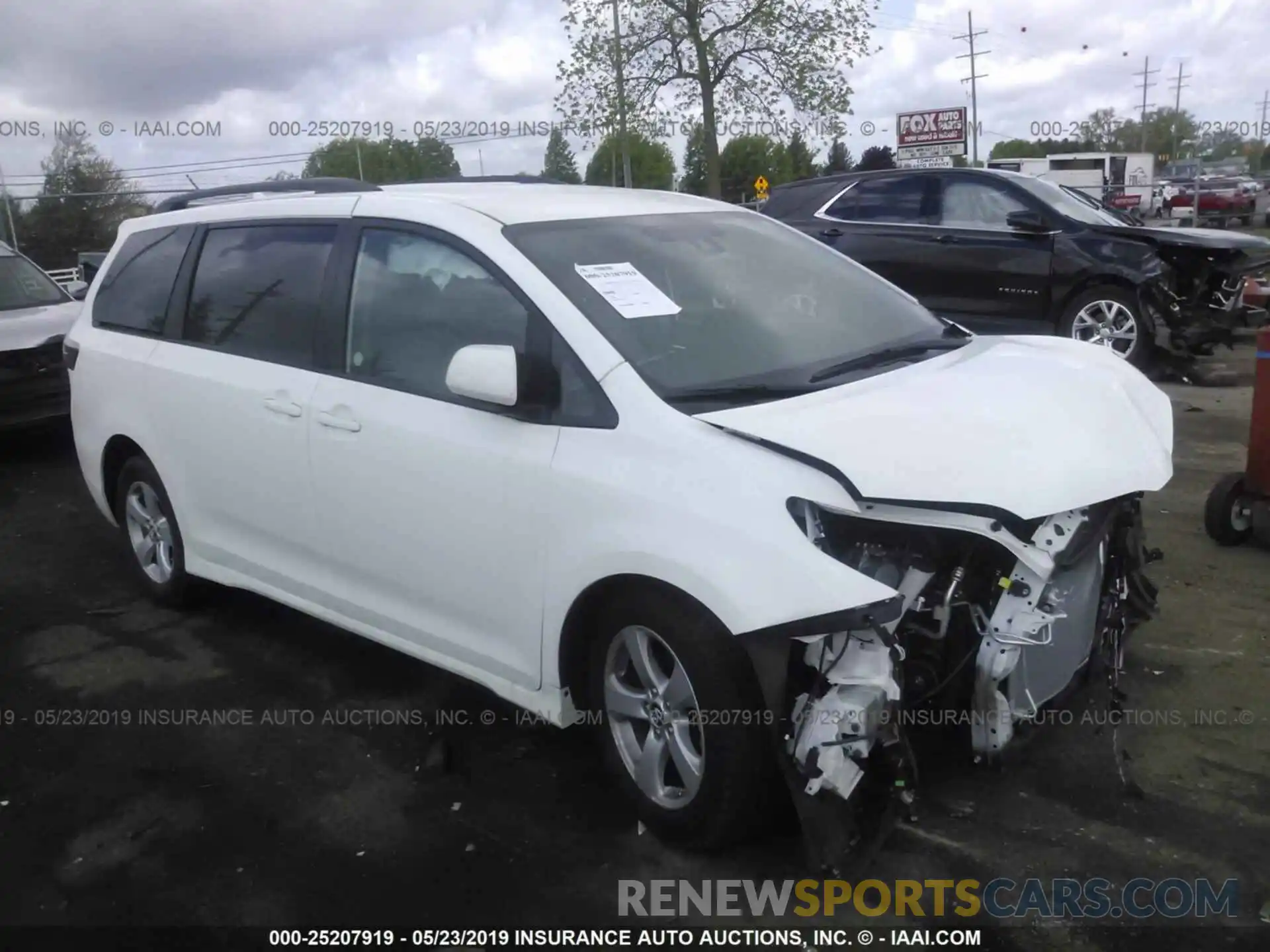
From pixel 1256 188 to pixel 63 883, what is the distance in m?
42.8

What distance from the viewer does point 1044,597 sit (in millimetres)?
3131

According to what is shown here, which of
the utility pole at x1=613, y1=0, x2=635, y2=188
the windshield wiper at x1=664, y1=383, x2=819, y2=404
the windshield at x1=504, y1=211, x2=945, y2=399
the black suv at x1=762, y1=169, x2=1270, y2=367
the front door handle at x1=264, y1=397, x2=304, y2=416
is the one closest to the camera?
the windshield wiper at x1=664, y1=383, x2=819, y2=404

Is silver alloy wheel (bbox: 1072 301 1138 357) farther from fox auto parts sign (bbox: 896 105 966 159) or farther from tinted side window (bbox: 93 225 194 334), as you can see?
fox auto parts sign (bbox: 896 105 966 159)

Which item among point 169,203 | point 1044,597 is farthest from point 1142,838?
point 169,203

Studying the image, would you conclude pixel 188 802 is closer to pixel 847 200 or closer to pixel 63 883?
pixel 63 883

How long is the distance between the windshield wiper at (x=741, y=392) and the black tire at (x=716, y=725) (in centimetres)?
55

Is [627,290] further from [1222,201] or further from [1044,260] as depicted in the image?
[1222,201]

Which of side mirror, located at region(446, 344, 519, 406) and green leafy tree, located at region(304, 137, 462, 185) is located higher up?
green leafy tree, located at region(304, 137, 462, 185)

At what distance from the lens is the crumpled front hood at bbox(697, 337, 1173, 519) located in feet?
9.55

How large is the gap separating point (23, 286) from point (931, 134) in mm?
25476

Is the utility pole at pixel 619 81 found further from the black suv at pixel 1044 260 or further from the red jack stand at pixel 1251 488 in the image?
the red jack stand at pixel 1251 488

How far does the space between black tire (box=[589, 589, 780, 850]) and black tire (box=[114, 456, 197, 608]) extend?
8.83ft

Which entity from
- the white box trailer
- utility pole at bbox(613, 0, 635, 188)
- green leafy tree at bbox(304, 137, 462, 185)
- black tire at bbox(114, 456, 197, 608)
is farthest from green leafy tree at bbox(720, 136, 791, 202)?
black tire at bbox(114, 456, 197, 608)

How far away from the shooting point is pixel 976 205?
33.4 ft
